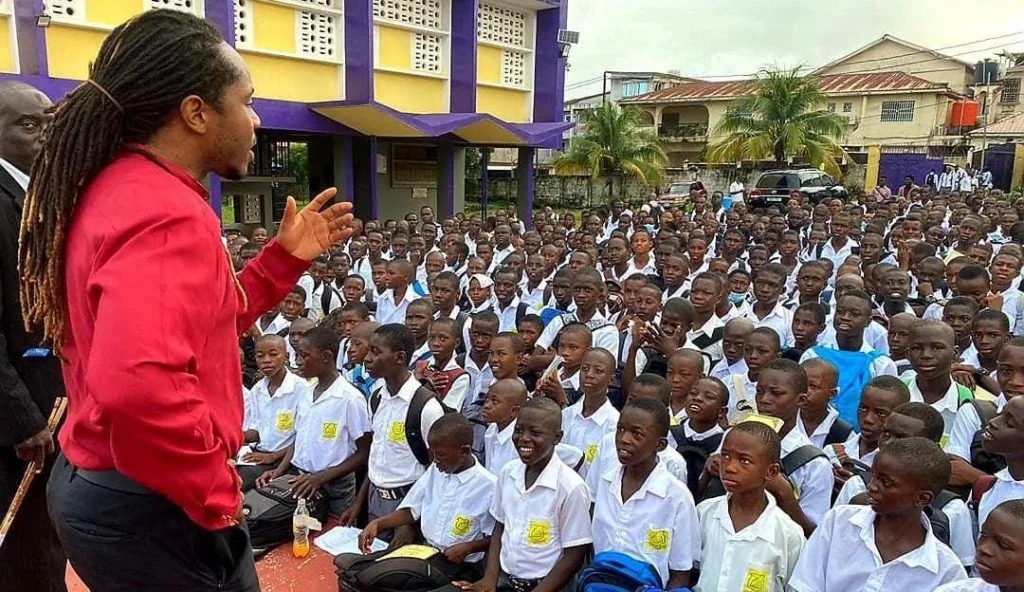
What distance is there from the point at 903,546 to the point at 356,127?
9.93 m

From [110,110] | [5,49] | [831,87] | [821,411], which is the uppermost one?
[831,87]

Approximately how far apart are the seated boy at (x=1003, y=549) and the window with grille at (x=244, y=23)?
9892 mm

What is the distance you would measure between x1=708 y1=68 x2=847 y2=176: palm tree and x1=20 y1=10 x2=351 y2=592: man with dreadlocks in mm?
20197

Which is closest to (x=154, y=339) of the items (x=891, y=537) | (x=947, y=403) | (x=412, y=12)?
(x=891, y=537)

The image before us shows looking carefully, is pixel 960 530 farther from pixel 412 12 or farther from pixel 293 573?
pixel 412 12

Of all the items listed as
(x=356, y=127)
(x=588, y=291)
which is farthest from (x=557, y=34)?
(x=588, y=291)

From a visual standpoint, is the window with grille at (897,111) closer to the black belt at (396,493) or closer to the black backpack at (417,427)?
the black backpack at (417,427)

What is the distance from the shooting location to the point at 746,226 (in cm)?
916

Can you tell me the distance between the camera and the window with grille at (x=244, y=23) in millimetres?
9711

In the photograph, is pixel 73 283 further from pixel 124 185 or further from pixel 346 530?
pixel 346 530

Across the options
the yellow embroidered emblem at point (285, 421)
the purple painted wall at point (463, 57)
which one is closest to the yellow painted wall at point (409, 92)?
the purple painted wall at point (463, 57)

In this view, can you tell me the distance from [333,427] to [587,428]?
1.21 m

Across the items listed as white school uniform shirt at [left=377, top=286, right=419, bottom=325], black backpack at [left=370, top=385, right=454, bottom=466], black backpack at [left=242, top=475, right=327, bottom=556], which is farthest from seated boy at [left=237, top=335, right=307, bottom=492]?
white school uniform shirt at [left=377, top=286, right=419, bottom=325]

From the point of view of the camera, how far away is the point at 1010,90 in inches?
1161
